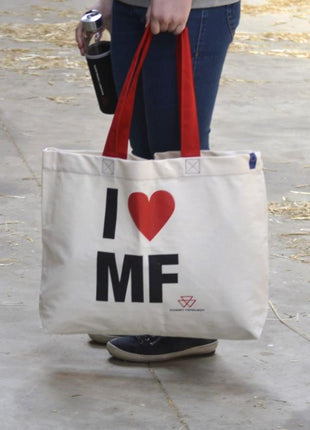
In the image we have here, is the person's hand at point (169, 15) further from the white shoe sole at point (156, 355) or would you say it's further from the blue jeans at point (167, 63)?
the white shoe sole at point (156, 355)

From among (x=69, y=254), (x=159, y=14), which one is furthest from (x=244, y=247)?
(x=159, y=14)

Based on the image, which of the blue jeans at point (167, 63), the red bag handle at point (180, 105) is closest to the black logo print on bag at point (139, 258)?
the red bag handle at point (180, 105)

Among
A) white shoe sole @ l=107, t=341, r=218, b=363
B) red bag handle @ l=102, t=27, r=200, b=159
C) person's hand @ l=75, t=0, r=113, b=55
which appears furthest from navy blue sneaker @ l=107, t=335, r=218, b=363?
person's hand @ l=75, t=0, r=113, b=55

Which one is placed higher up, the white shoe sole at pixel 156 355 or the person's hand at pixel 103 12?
the person's hand at pixel 103 12

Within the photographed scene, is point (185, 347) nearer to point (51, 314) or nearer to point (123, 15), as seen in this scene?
point (51, 314)

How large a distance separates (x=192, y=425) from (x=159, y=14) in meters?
1.01

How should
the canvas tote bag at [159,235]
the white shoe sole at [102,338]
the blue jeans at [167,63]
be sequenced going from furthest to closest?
the white shoe sole at [102,338] < the blue jeans at [167,63] < the canvas tote bag at [159,235]

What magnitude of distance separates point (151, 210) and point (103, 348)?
631mm

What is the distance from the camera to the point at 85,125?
627 cm

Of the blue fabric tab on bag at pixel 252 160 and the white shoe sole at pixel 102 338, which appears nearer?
the blue fabric tab on bag at pixel 252 160

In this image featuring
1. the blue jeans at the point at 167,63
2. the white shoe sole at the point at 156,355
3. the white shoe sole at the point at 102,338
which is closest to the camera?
the blue jeans at the point at 167,63

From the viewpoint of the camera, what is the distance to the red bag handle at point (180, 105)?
2.76 meters

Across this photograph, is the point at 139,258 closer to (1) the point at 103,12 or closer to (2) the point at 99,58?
(2) the point at 99,58

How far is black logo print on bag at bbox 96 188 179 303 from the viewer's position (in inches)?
107
